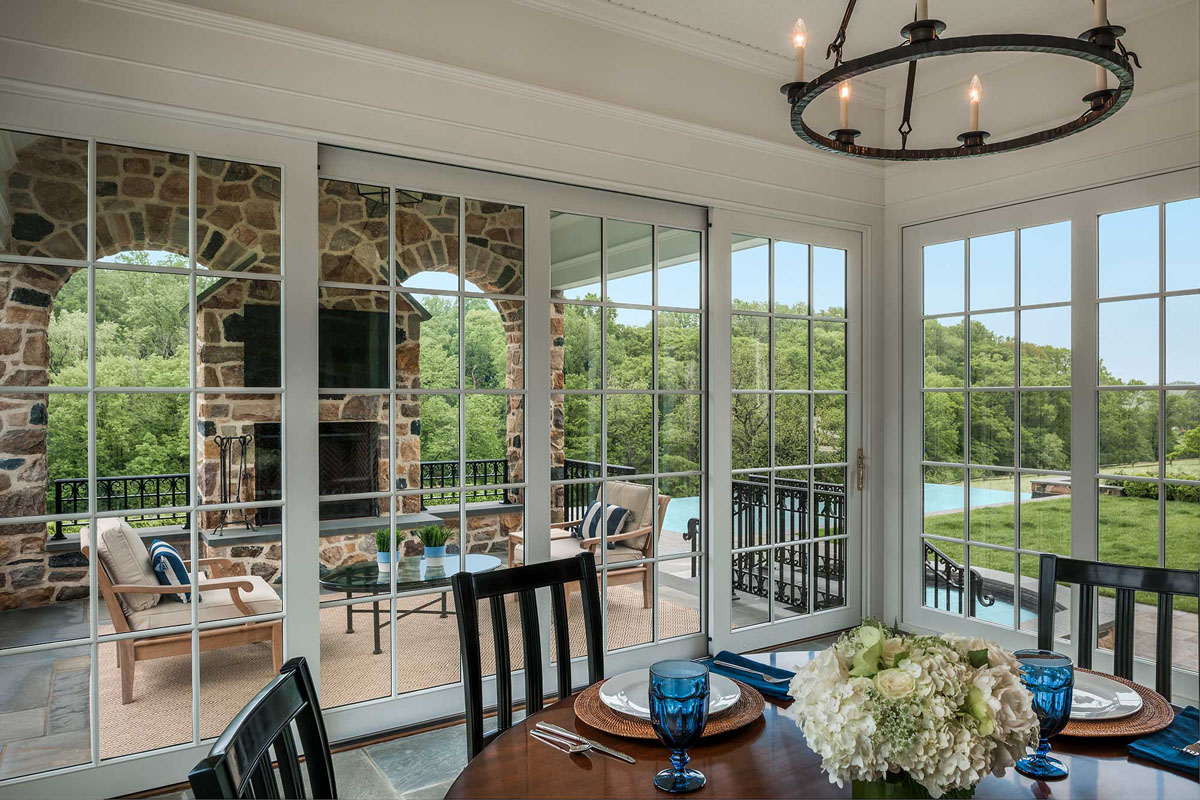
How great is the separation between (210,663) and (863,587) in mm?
3356

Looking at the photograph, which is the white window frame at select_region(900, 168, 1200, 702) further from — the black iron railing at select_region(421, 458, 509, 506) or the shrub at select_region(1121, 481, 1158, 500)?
the black iron railing at select_region(421, 458, 509, 506)

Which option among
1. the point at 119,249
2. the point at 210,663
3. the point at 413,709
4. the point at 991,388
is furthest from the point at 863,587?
the point at 119,249

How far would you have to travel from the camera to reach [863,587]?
14.4 feet

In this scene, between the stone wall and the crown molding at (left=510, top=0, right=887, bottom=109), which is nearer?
the stone wall

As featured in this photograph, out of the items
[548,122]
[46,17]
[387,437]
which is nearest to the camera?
[46,17]

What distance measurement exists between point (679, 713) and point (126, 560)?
6.99 ft

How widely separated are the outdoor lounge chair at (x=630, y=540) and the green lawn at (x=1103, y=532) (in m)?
1.68

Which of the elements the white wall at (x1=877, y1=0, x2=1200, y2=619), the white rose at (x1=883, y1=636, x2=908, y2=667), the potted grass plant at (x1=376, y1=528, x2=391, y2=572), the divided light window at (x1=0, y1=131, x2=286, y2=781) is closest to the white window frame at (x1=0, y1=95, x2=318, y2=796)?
the divided light window at (x1=0, y1=131, x2=286, y2=781)

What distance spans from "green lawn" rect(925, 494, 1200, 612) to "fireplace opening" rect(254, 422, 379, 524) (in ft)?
9.94

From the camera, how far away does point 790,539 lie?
4168 mm

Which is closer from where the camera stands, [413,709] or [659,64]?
[413,709]

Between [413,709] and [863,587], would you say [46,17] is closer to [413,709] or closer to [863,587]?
[413,709]

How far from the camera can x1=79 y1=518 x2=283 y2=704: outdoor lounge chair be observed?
2498 millimetres

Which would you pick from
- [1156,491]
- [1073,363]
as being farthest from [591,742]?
[1073,363]
